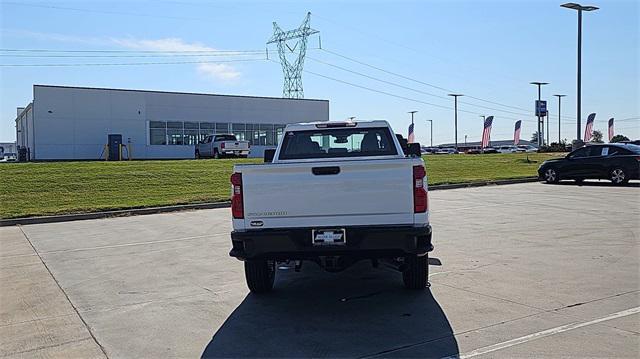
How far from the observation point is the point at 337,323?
5.90 meters

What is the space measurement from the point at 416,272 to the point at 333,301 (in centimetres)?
99

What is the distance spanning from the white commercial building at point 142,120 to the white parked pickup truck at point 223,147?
7.19m

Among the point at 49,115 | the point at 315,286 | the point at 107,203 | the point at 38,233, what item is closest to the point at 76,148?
the point at 49,115

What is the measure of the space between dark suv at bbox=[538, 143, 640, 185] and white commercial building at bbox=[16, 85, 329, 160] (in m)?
34.8

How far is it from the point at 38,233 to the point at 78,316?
8008 millimetres

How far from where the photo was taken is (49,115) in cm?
4541

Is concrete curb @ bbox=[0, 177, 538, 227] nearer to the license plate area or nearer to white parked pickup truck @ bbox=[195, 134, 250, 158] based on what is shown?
the license plate area

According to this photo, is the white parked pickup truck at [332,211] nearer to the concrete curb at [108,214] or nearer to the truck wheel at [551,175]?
the concrete curb at [108,214]

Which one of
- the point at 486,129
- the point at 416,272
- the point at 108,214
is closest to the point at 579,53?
the point at 108,214

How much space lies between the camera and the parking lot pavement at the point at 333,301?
5.22 meters

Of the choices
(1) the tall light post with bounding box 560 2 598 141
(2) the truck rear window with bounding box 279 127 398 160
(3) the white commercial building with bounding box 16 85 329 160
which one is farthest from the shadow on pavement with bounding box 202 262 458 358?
(3) the white commercial building with bounding box 16 85 329 160

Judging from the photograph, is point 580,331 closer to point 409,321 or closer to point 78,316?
point 409,321

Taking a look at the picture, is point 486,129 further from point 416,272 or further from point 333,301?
point 333,301

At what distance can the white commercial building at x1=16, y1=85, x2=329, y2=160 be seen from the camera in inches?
1796
